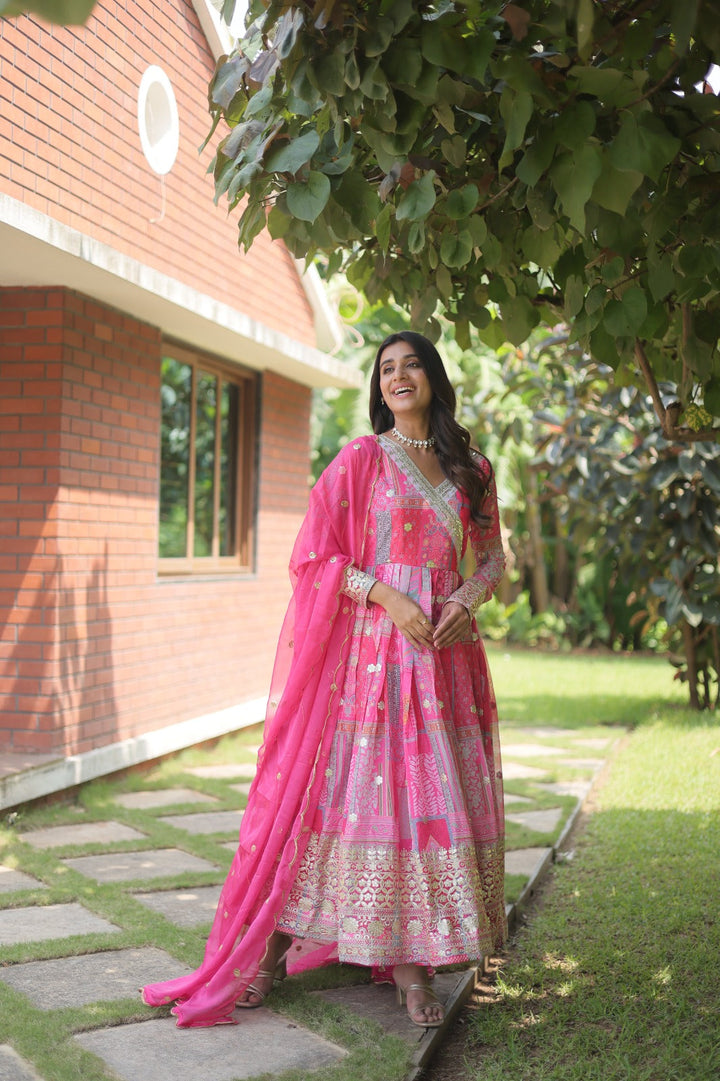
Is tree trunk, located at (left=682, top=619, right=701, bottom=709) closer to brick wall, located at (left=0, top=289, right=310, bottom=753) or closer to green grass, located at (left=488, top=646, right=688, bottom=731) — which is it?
green grass, located at (left=488, top=646, right=688, bottom=731)

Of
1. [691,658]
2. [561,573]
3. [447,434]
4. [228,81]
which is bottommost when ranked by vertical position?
[691,658]

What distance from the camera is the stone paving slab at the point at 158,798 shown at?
559 centimetres

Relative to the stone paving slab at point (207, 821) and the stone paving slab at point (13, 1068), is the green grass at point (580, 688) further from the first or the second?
the stone paving slab at point (13, 1068)

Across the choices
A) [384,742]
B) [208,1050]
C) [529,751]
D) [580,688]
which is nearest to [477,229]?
[384,742]

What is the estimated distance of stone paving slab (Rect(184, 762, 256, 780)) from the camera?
21.2 feet

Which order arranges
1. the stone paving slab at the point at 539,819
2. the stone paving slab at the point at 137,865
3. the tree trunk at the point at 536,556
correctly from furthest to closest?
the tree trunk at the point at 536,556, the stone paving slab at the point at 539,819, the stone paving slab at the point at 137,865

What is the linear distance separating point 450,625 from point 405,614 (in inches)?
5.6

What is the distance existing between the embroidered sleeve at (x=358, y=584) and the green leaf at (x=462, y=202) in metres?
1.16

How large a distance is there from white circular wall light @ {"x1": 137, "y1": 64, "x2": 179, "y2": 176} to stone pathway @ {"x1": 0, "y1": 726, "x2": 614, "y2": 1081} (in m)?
3.52

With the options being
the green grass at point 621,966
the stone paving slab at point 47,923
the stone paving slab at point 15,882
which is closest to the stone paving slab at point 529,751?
the green grass at point 621,966

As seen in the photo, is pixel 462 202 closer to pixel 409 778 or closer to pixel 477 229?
pixel 477 229

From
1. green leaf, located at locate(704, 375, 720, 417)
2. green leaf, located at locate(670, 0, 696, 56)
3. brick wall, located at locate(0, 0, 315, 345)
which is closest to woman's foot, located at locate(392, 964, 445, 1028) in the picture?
green leaf, located at locate(704, 375, 720, 417)

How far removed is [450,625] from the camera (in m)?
3.11

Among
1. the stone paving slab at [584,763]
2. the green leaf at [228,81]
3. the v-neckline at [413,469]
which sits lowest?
the stone paving slab at [584,763]
